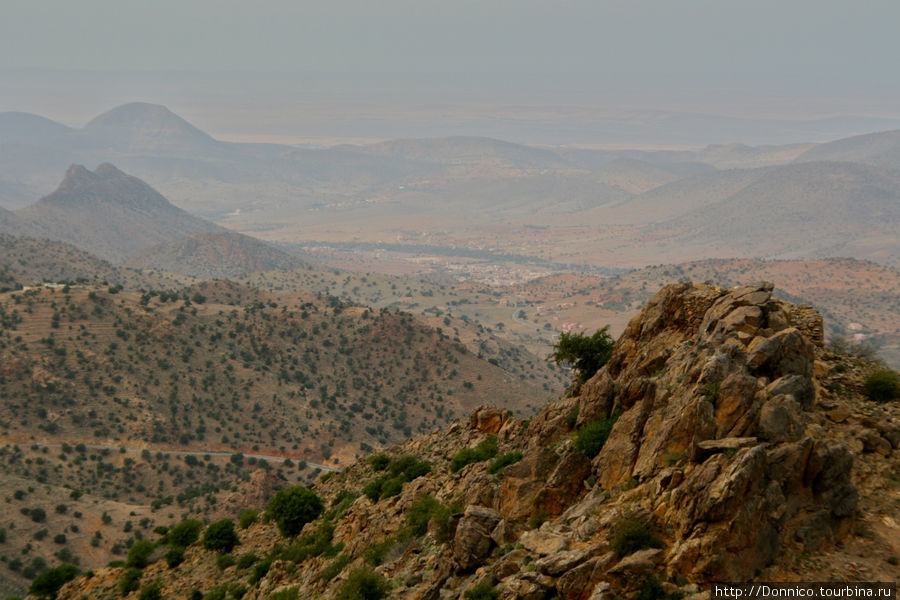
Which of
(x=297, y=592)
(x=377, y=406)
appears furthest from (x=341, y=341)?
(x=297, y=592)

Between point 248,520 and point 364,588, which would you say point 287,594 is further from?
point 248,520

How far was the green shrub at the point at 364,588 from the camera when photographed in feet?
80.5

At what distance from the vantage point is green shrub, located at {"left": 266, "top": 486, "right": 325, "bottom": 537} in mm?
41312

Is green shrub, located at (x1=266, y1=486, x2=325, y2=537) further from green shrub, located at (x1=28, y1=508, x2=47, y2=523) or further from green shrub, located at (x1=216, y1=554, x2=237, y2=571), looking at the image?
green shrub, located at (x1=28, y1=508, x2=47, y2=523)

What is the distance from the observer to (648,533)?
18406 millimetres

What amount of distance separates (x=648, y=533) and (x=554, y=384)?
14187 centimetres

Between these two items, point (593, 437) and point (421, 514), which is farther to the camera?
point (421, 514)

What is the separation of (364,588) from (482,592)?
21.1 ft

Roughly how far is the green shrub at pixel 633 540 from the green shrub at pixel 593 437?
678 centimetres

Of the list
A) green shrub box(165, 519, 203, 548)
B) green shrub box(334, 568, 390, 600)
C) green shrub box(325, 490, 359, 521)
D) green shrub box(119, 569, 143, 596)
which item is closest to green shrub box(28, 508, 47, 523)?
green shrub box(165, 519, 203, 548)

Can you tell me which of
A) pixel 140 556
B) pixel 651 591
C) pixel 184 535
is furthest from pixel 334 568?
pixel 184 535

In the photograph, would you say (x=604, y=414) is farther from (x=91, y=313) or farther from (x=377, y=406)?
(x=91, y=313)

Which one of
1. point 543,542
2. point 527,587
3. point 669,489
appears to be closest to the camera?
point 527,587

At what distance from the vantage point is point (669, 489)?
771 inches
